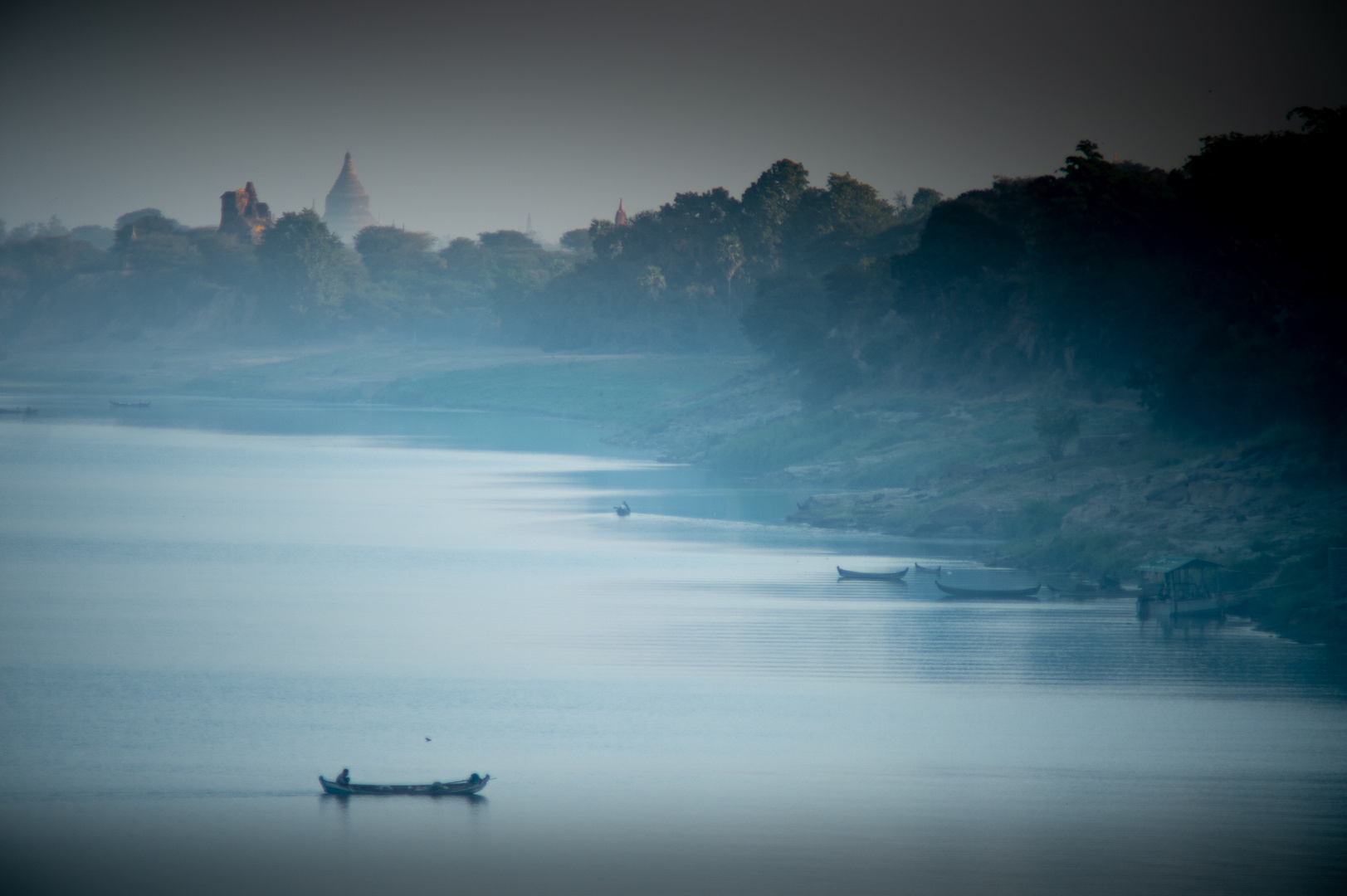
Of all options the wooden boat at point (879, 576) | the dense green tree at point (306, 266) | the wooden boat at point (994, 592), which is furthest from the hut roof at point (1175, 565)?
the dense green tree at point (306, 266)

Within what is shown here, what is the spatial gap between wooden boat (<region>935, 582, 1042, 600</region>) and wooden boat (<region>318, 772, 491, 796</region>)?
20428 millimetres

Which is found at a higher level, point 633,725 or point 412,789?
point 633,725

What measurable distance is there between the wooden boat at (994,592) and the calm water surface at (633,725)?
2.38 ft

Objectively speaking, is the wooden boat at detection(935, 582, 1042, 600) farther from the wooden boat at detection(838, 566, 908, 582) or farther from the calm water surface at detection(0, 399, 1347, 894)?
the wooden boat at detection(838, 566, 908, 582)

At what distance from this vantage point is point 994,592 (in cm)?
4122

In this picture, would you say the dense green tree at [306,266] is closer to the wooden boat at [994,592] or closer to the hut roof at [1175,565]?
the wooden boat at [994,592]

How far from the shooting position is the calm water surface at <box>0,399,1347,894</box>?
22.0 meters

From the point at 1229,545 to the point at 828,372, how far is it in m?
41.8

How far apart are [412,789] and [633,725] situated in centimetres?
596

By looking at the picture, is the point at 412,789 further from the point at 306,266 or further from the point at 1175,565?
the point at 306,266

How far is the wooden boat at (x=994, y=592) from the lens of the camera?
40.8m

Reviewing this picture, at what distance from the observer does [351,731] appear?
28406 mm

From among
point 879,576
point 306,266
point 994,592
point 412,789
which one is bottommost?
point 412,789

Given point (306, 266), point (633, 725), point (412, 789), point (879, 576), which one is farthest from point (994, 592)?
point (306, 266)
